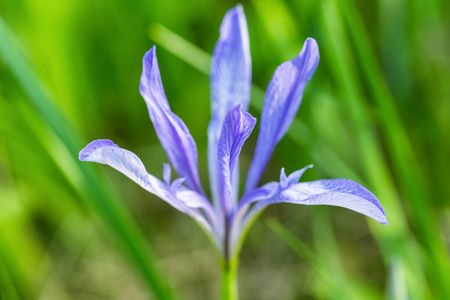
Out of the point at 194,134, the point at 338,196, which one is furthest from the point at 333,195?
the point at 194,134

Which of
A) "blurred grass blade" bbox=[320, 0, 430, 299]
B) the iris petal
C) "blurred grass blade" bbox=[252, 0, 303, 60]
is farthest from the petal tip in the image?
"blurred grass blade" bbox=[252, 0, 303, 60]

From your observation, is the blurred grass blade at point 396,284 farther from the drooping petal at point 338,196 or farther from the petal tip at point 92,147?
the petal tip at point 92,147

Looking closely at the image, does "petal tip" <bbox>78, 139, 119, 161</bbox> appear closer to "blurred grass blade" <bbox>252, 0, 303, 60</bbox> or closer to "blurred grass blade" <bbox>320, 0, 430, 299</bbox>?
"blurred grass blade" <bbox>320, 0, 430, 299</bbox>

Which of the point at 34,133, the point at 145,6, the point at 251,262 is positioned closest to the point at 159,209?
the point at 251,262

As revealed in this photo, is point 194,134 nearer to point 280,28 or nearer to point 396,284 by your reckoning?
point 280,28

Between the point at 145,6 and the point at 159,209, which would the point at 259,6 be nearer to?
A: the point at 145,6

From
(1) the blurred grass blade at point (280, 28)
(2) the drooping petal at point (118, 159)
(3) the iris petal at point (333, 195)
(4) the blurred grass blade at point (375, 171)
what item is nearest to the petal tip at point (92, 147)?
(2) the drooping petal at point (118, 159)

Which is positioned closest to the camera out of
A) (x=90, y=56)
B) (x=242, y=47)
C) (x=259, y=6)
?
(x=242, y=47)
